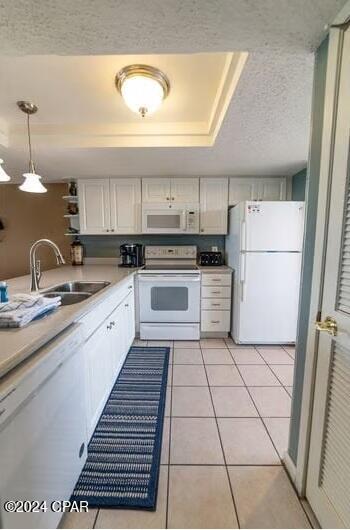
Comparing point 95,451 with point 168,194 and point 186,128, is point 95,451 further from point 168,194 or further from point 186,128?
point 168,194

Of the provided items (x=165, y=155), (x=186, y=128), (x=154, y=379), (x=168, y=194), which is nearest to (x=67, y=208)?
(x=168, y=194)

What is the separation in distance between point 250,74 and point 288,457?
206cm

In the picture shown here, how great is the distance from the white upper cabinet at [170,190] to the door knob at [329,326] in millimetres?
2531

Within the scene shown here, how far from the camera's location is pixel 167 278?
2.89 meters

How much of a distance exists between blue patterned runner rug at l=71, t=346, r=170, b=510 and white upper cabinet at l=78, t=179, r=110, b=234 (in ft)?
6.33

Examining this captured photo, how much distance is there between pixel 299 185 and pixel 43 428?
3340 millimetres

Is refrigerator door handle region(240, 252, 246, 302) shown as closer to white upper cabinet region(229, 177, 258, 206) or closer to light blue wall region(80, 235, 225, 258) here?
light blue wall region(80, 235, 225, 258)

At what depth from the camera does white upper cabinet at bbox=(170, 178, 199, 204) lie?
10.6 ft

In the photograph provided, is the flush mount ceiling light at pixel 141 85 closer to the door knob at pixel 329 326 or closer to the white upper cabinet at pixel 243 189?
the door knob at pixel 329 326

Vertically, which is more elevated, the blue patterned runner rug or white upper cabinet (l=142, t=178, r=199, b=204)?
white upper cabinet (l=142, t=178, r=199, b=204)

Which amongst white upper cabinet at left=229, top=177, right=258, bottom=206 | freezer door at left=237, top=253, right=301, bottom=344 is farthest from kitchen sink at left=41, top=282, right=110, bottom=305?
white upper cabinet at left=229, top=177, right=258, bottom=206

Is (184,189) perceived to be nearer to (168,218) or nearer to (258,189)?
(168,218)

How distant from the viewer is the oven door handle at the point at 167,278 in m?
2.89

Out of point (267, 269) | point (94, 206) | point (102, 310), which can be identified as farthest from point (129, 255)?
point (267, 269)
